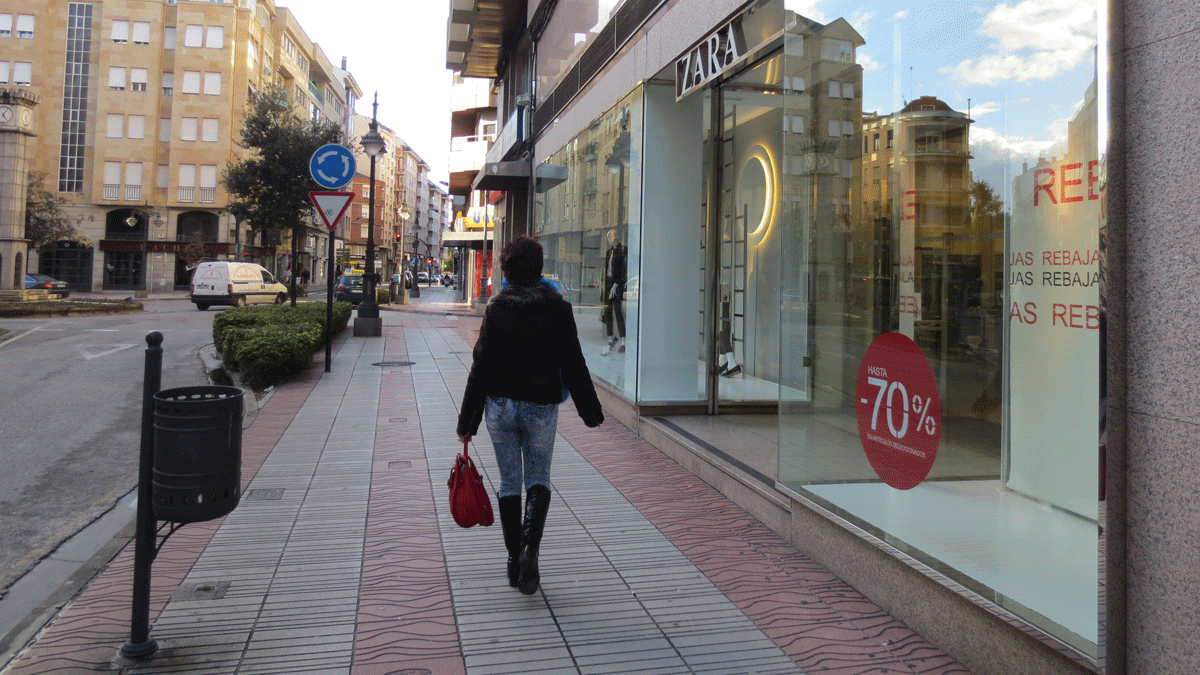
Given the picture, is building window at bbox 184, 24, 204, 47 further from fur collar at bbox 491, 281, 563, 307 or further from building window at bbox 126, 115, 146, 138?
fur collar at bbox 491, 281, 563, 307

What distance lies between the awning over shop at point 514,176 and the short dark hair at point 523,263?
8814mm

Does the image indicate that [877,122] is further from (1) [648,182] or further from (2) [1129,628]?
(1) [648,182]

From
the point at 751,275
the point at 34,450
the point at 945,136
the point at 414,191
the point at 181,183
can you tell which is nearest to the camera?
the point at 945,136

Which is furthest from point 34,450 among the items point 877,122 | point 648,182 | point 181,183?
point 181,183

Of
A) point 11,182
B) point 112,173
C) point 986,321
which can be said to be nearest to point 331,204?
point 986,321

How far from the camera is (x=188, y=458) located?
3551 mm

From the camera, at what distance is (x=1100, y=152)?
294 cm

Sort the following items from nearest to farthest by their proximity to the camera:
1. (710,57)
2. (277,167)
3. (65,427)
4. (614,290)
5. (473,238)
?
(710,57) < (65,427) < (614,290) < (277,167) < (473,238)

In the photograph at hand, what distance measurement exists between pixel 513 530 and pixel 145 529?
64.2 inches

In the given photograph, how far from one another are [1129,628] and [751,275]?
815cm

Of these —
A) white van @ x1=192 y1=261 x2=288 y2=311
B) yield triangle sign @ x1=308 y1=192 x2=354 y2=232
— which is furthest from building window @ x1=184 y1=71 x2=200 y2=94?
yield triangle sign @ x1=308 y1=192 x2=354 y2=232

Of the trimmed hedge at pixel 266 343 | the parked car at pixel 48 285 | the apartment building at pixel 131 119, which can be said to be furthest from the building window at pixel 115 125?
the trimmed hedge at pixel 266 343

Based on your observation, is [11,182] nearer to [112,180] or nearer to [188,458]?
[112,180]

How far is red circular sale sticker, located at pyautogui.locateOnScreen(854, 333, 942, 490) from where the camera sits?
4.12 m
